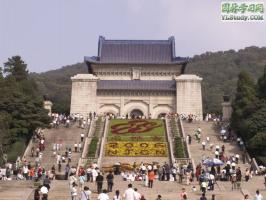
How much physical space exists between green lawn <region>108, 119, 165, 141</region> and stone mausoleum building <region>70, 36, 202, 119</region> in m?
10.8

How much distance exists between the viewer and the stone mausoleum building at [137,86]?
66312mm

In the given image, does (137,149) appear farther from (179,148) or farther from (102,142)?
(179,148)

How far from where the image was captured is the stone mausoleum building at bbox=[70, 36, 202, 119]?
6631 cm

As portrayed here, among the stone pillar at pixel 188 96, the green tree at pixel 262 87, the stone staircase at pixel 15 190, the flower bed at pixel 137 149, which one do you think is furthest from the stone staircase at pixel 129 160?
the stone pillar at pixel 188 96

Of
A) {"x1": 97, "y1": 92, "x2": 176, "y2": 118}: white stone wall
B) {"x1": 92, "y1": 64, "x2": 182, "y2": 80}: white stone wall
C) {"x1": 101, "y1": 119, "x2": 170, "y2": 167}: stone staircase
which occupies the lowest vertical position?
{"x1": 101, "y1": 119, "x2": 170, "y2": 167}: stone staircase

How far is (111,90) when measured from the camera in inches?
2643

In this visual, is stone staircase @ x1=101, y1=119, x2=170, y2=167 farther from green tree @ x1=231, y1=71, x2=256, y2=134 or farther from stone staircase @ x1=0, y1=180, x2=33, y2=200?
stone staircase @ x1=0, y1=180, x2=33, y2=200

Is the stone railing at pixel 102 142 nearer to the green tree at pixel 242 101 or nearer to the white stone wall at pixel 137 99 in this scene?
the green tree at pixel 242 101

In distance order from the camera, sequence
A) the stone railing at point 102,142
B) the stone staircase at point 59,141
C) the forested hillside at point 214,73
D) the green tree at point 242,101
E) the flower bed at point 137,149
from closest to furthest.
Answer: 1. the stone railing at point 102,142
2. the stone staircase at point 59,141
3. the flower bed at point 137,149
4. the green tree at point 242,101
5. the forested hillside at point 214,73

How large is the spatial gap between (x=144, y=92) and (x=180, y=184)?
3675 centimetres

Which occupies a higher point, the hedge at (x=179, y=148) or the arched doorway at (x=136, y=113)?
the arched doorway at (x=136, y=113)

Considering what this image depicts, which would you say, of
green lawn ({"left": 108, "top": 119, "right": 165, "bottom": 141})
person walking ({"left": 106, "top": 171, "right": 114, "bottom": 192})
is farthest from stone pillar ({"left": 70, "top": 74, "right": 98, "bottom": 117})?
person walking ({"left": 106, "top": 171, "right": 114, "bottom": 192})

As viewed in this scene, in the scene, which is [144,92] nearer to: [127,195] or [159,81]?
[159,81]

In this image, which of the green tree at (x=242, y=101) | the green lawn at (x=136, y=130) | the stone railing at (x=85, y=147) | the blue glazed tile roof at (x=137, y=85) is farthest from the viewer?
the blue glazed tile roof at (x=137, y=85)
